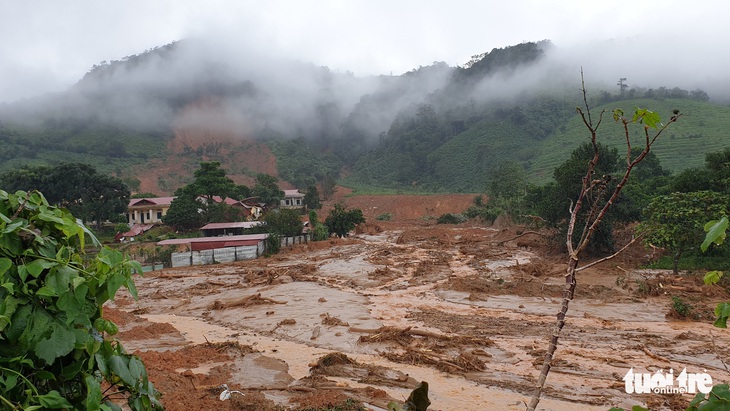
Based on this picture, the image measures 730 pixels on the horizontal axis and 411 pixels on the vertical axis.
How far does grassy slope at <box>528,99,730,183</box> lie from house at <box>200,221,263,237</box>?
37.5 metres

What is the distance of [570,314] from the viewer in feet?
46.1

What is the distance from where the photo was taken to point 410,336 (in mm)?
11188

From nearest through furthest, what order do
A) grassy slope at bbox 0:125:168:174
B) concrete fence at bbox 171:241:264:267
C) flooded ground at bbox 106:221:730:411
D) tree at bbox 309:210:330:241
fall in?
flooded ground at bbox 106:221:730:411, concrete fence at bbox 171:241:264:267, tree at bbox 309:210:330:241, grassy slope at bbox 0:125:168:174

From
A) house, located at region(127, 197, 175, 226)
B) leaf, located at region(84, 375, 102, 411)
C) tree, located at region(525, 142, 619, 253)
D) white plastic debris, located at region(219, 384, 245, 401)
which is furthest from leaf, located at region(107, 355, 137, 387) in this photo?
house, located at region(127, 197, 175, 226)

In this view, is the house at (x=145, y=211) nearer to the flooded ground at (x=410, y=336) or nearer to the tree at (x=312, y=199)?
the tree at (x=312, y=199)

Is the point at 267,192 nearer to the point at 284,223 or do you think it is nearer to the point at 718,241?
the point at 284,223

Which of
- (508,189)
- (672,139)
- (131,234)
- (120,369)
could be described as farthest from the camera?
(672,139)

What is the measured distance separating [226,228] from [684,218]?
31568mm

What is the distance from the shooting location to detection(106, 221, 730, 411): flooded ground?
24.9 ft

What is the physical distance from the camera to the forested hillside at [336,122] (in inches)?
2901

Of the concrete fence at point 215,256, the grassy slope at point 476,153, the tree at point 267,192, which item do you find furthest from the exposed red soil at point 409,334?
the grassy slope at point 476,153

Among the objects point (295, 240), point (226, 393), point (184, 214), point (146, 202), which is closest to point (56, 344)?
point (226, 393)

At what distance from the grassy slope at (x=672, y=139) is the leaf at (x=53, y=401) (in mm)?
51530

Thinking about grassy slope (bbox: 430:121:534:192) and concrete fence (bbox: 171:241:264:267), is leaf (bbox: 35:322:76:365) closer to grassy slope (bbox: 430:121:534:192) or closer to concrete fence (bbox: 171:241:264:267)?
concrete fence (bbox: 171:241:264:267)
